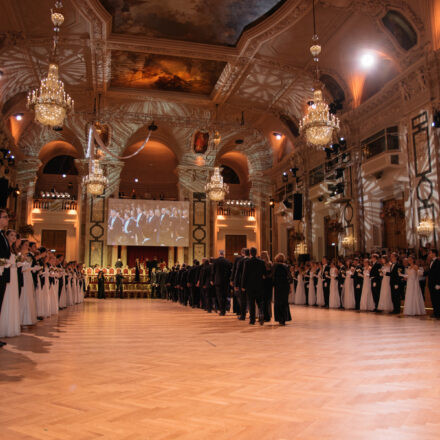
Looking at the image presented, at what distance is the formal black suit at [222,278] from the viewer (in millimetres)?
9969

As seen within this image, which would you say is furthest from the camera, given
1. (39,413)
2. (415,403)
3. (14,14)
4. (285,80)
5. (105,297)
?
(105,297)

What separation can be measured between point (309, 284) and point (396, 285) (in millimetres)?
4457

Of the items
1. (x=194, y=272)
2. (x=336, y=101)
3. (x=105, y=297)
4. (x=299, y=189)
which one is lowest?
(x=105, y=297)

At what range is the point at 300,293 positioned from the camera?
15.2 m

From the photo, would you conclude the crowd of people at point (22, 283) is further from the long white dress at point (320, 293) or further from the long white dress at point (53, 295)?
the long white dress at point (320, 293)

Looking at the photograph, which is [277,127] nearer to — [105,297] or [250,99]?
[250,99]

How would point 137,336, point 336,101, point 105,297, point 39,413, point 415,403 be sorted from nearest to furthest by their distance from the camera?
point 39,413, point 415,403, point 137,336, point 336,101, point 105,297

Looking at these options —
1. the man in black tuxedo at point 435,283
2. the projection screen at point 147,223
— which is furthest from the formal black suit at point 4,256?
the projection screen at point 147,223

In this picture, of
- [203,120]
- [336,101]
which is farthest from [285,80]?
[203,120]

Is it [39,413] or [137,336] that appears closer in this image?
[39,413]

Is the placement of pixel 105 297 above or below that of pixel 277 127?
below

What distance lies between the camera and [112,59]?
58.1ft

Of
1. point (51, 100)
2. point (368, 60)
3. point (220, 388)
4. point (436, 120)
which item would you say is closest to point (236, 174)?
point (368, 60)

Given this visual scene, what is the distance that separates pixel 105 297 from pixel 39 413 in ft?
59.1
